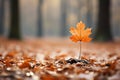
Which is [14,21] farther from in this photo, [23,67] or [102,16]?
[23,67]

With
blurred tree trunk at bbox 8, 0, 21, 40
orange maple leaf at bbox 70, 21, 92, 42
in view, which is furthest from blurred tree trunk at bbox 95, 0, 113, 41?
orange maple leaf at bbox 70, 21, 92, 42

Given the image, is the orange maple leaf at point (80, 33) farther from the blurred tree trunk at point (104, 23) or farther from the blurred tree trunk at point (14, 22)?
the blurred tree trunk at point (14, 22)

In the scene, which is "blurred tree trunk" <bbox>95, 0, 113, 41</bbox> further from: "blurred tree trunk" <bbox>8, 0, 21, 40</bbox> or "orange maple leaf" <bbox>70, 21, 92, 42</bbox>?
"orange maple leaf" <bbox>70, 21, 92, 42</bbox>

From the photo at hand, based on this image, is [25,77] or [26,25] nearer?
[25,77]

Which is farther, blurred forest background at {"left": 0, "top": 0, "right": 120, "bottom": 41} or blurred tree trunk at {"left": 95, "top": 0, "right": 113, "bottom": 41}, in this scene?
blurred forest background at {"left": 0, "top": 0, "right": 120, "bottom": 41}

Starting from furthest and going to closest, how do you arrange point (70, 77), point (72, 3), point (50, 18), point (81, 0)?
point (50, 18)
point (72, 3)
point (81, 0)
point (70, 77)

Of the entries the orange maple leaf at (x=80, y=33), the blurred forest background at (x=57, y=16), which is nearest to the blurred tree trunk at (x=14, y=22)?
the blurred forest background at (x=57, y=16)

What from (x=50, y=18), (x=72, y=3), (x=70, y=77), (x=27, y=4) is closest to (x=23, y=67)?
(x=70, y=77)
